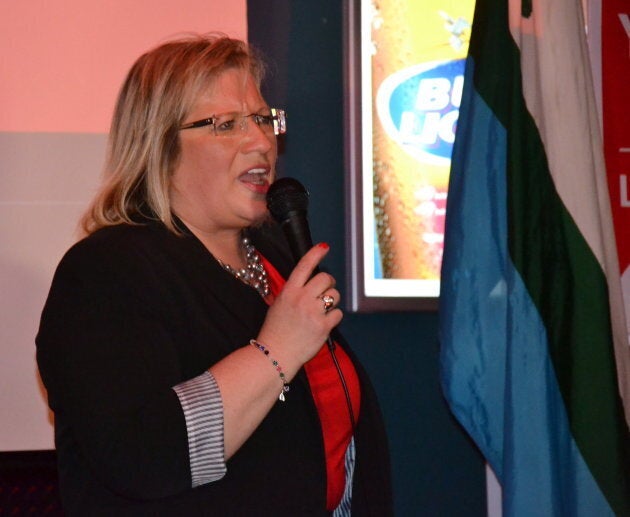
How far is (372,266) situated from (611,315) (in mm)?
619

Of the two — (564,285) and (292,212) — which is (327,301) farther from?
(564,285)

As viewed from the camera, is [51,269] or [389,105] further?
[389,105]

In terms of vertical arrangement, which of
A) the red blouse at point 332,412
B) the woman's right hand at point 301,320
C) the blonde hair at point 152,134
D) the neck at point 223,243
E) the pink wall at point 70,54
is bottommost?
the red blouse at point 332,412

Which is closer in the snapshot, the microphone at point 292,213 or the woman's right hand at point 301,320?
the woman's right hand at point 301,320

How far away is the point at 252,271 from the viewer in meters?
1.64

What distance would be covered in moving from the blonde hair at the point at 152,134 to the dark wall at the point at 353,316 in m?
0.70

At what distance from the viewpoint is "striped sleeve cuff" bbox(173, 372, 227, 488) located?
1222mm

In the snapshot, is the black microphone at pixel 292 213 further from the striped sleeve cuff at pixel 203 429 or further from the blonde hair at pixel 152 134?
the striped sleeve cuff at pixel 203 429

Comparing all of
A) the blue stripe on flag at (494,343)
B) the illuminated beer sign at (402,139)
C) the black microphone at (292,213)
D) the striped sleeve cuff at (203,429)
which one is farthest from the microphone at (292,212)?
the illuminated beer sign at (402,139)

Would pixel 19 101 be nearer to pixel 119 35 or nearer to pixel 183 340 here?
pixel 119 35

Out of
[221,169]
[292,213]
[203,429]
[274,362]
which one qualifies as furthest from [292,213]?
[203,429]

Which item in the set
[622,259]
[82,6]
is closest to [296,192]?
[82,6]

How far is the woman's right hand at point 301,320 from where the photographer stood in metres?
1.29

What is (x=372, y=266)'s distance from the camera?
221 centimetres
